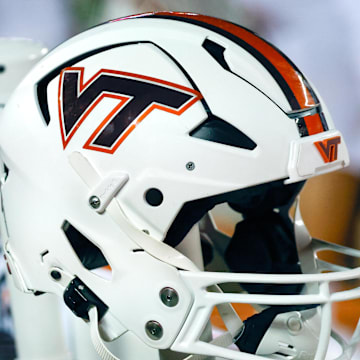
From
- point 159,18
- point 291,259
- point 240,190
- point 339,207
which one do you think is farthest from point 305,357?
point 339,207

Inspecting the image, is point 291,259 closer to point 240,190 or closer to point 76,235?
point 240,190

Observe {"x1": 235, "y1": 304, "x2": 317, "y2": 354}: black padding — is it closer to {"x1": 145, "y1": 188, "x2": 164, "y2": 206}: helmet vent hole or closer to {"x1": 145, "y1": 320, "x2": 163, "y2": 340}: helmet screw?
{"x1": 145, "y1": 320, "x2": 163, "y2": 340}: helmet screw

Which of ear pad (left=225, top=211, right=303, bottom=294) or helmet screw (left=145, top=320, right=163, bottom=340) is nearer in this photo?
helmet screw (left=145, top=320, right=163, bottom=340)

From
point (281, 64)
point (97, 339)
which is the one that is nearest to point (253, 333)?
point (97, 339)

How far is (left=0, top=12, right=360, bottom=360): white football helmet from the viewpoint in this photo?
85 cm

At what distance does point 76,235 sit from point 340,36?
3.44 ft

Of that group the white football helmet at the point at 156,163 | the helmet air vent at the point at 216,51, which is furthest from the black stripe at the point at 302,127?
the helmet air vent at the point at 216,51

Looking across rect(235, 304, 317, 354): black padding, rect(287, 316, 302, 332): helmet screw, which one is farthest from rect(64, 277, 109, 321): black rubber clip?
rect(287, 316, 302, 332): helmet screw

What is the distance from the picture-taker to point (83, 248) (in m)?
0.99

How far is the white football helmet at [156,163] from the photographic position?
0.85m

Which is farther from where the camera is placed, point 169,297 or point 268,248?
point 268,248

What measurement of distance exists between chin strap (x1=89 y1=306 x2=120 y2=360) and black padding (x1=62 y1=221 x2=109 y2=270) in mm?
88

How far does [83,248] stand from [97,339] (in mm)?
144

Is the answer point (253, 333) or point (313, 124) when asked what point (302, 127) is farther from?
point (253, 333)
